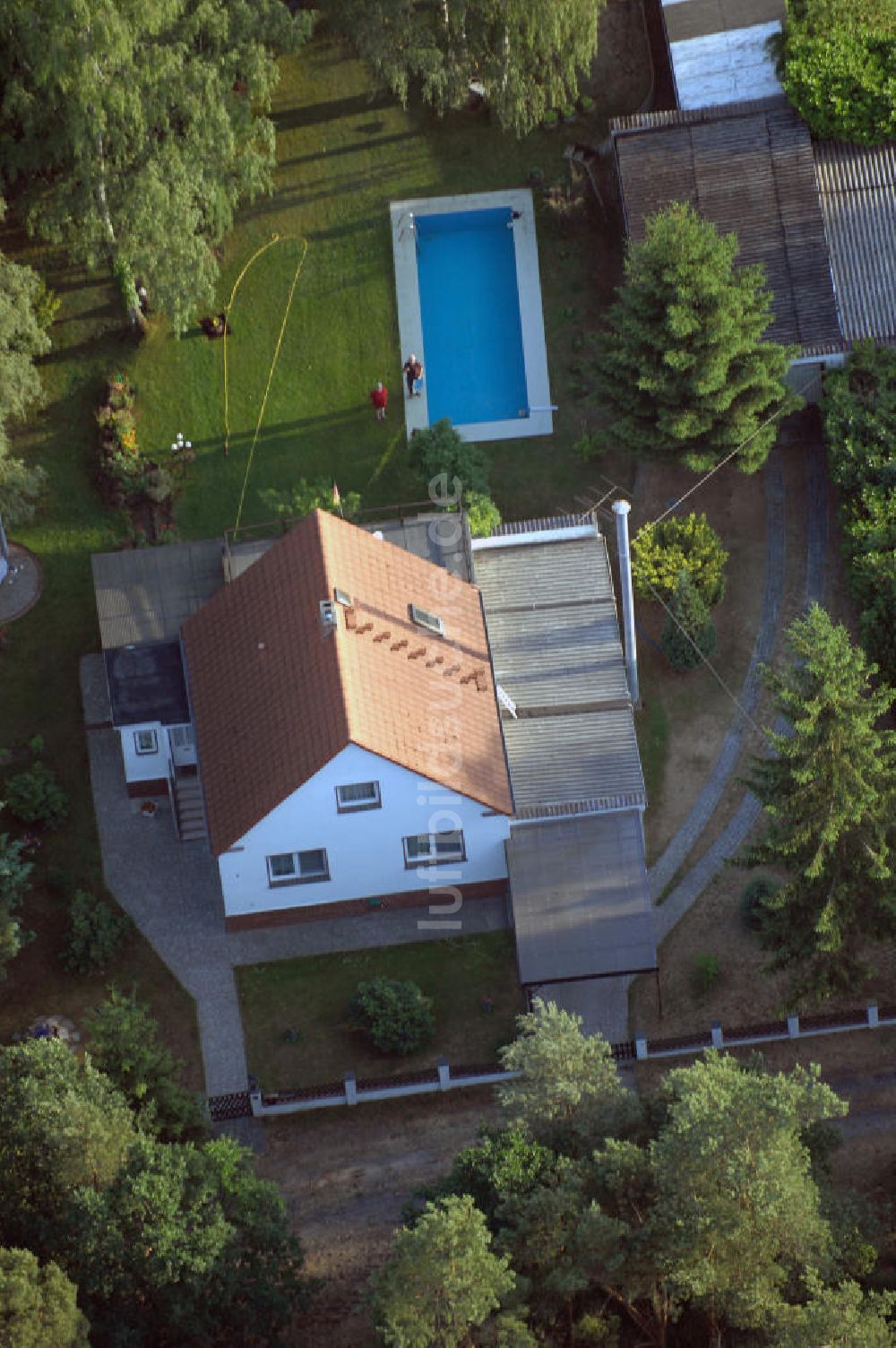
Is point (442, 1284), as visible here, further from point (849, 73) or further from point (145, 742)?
point (849, 73)

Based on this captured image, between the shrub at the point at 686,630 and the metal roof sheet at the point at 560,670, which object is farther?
the shrub at the point at 686,630

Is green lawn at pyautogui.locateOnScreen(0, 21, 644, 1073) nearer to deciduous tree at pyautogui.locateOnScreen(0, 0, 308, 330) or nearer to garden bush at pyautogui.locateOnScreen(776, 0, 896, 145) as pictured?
deciduous tree at pyautogui.locateOnScreen(0, 0, 308, 330)

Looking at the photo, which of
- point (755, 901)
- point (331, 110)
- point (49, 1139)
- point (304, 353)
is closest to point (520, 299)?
point (304, 353)

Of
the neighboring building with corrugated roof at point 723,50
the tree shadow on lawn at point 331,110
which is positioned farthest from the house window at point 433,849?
the tree shadow on lawn at point 331,110

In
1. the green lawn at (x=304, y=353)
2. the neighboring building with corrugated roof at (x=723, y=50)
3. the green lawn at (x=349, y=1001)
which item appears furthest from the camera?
the neighboring building with corrugated roof at (x=723, y=50)

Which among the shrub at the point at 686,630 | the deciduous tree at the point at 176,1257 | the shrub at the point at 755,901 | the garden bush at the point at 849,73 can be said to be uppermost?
the garden bush at the point at 849,73

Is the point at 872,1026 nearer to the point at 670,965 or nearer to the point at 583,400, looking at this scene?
the point at 670,965

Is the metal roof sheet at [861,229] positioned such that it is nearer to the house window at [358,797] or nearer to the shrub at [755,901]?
the shrub at [755,901]
